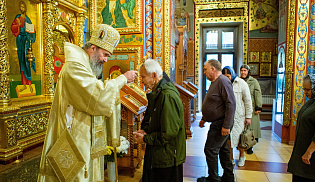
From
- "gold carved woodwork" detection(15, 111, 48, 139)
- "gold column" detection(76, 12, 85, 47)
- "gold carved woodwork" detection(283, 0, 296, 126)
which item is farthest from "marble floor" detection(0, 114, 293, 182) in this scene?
"gold column" detection(76, 12, 85, 47)

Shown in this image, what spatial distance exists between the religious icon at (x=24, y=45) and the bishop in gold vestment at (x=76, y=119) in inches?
81.9

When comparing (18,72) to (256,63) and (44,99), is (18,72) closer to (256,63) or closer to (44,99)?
(44,99)

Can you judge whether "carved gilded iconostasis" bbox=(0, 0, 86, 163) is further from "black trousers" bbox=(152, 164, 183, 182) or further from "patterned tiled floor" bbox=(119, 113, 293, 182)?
"black trousers" bbox=(152, 164, 183, 182)

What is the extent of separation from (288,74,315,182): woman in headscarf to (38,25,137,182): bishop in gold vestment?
1.73m

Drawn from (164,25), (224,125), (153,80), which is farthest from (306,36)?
(153,80)

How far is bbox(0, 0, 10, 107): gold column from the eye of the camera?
2.94 meters

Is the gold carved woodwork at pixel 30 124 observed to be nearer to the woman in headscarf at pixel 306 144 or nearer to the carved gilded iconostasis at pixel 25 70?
the carved gilded iconostasis at pixel 25 70

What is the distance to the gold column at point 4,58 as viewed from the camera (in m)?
2.94

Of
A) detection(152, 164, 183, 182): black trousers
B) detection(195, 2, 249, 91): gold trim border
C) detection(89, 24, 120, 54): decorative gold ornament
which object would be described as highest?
detection(195, 2, 249, 91): gold trim border

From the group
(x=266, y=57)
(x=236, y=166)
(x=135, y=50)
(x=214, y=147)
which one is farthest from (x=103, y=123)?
(x=266, y=57)

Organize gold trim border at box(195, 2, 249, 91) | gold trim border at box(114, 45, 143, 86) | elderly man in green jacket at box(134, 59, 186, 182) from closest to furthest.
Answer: elderly man in green jacket at box(134, 59, 186, 182) < gold trim border at box(114, 45, 143, 86) < gold trim border at box(195, 2, 249, 91)

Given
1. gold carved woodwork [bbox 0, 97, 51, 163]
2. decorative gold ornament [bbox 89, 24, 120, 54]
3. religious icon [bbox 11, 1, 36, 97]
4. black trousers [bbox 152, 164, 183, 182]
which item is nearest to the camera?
decorative gold ornament [bbox 89, 24, 120, 54]

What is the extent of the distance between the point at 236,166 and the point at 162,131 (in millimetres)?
2701

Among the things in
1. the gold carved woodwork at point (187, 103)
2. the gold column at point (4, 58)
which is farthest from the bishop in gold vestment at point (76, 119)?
the gold carved woodwork at point (187, 103)
